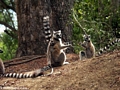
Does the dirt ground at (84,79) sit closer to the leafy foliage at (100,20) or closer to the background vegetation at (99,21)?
the background vegetation at (99,21)

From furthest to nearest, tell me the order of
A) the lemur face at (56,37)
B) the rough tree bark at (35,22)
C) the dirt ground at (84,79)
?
the rough tree bark at (35,22), the lemur face at (56,37), the dirt ground at (84,79)

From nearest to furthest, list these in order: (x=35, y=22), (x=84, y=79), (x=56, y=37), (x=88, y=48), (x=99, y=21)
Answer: (x=84, y=79)
(x=56, y=37)
(x=88, y=48)
(x=99, y=21)
(x=35, y=22)

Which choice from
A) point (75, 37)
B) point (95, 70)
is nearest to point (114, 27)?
point (75, 37)

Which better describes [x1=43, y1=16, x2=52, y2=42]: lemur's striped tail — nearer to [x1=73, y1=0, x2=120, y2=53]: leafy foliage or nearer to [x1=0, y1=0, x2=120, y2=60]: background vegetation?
[x1=0, y1=0, x2=120, y2=60]: background vegetation

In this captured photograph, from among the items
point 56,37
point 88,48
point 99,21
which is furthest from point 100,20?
point 56,37

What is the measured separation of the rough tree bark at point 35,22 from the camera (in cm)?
1107

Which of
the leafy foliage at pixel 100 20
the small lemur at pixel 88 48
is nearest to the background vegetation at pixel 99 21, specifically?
the leafy foliage at pixel 100 20

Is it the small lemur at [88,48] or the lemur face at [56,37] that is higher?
the lemur face at [56,37]

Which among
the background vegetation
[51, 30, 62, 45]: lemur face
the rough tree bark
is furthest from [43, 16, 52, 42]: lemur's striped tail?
the background vegetation

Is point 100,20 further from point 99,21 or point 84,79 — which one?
point 84,79

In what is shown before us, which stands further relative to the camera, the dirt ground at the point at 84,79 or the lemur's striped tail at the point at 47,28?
the lemur's striped tail at the point at 47,28

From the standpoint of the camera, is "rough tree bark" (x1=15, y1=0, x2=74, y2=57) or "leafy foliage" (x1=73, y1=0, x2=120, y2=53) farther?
"rough tree bark" (x1=15, y1=0, x2=74, y2=57)

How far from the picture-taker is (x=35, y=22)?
11133 millimetres

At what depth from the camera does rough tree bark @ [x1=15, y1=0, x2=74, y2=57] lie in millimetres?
11070
